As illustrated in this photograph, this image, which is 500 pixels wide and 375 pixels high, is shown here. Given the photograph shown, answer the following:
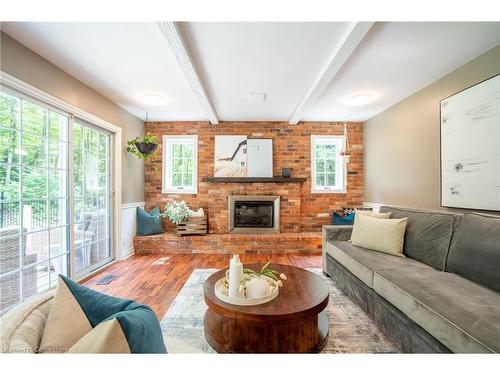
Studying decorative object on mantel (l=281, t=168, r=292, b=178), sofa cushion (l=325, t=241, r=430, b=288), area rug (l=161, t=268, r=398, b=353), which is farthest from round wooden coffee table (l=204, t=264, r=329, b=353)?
decorative object on mantel (l=281, t=168, r=292, b=178)

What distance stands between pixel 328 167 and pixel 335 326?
329 cm

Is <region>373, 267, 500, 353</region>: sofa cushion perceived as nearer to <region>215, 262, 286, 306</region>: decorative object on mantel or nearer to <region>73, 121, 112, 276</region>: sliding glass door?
<region>215, 262, 286, 306</region>: decorative object on mantel

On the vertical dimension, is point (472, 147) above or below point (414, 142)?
below

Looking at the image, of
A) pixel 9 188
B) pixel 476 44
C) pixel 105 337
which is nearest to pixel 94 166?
pixel 9 188

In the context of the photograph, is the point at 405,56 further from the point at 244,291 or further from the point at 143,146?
the point at 143,146

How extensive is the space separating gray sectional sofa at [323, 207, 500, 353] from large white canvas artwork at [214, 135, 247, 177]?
249cm

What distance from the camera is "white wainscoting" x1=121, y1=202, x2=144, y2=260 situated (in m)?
3.68

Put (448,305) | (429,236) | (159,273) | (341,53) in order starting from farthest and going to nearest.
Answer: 1. (159,273)
2. (429,236)
3. (341,53)
4. (448,305)

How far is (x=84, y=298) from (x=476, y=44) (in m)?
3.29

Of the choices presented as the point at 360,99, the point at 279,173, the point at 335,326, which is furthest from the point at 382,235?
the point at 279,173

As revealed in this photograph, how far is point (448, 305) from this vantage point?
133cm

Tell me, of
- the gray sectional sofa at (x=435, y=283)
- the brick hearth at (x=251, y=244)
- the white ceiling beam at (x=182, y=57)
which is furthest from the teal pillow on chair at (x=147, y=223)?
the gray sectional sofa at (x=435, y=283)

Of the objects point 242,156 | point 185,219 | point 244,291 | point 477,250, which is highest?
point 242,156
